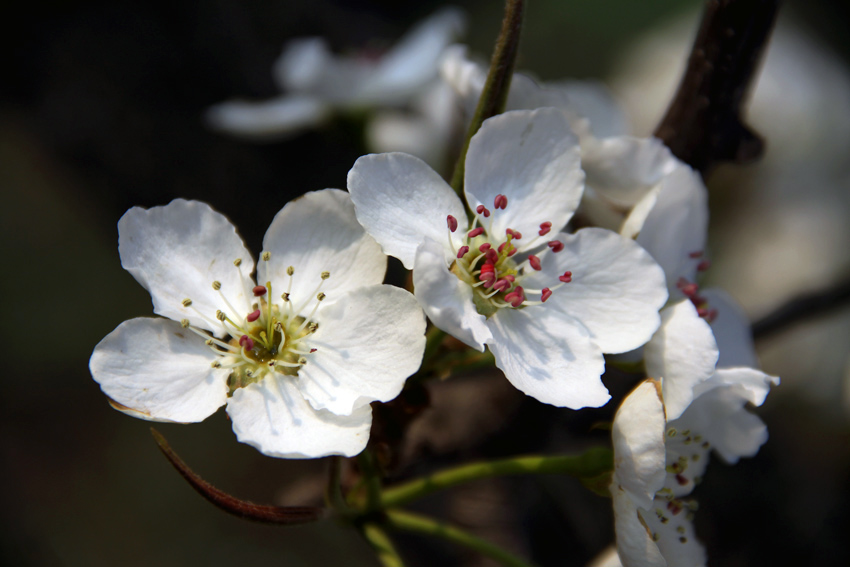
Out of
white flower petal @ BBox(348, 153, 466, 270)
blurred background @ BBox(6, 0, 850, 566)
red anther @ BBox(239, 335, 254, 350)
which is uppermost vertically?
white flower petal @ BBox(348, 153, 466, 270)

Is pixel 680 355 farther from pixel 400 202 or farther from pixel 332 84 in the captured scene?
pixel 332 84

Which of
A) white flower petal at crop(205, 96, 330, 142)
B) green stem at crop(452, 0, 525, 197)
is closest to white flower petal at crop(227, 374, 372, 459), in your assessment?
green stem at crop(452, 0, 525, 197)

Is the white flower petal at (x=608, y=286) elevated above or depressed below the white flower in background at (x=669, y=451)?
above

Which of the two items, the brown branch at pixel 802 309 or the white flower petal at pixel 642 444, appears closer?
the white flower petal at pixel 642 444

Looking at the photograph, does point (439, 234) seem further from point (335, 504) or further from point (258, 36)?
point (258, 36)

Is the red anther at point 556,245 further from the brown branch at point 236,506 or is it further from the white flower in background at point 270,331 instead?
the brown branch at point 236,506

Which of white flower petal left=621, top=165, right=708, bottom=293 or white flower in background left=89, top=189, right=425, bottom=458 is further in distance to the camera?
white flower petal left=621, top=165, right=708, bottom=293

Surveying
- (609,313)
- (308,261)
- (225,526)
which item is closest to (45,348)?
(225,526)

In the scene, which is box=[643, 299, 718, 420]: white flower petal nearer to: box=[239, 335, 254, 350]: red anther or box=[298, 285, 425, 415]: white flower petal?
box=[298, 285, 425, 415]: white flower petal

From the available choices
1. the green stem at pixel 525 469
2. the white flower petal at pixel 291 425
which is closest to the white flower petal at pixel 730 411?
the green stem at pixel 525 469
